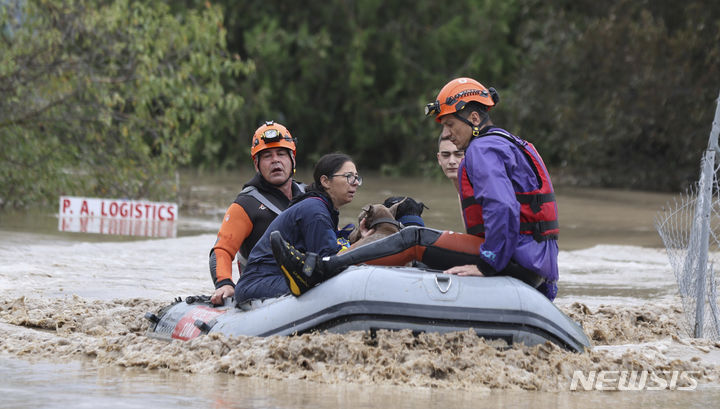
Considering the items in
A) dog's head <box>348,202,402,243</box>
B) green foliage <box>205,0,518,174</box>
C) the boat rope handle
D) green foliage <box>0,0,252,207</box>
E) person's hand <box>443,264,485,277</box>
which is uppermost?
green foliage <box>205,0,518,174</box>

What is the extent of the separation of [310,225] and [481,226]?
3.30 feet

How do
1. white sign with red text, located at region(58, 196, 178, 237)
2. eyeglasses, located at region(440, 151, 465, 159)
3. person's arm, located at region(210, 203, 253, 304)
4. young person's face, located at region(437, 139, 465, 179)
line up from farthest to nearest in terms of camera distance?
white sign with red text, located at region(58, 196, 178, 237) → eyeglasses, located at region(440, 151, 465, 159) → young person's face, located at region(437, 139, 465, 179) → person's arm, located at region(210, 203, 253, 304)

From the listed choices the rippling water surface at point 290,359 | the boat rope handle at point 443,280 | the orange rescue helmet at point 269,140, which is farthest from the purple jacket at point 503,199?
the orange rescue helmet at point 269,140

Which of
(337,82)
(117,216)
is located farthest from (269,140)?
(337,82)

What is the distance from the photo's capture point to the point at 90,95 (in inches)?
618

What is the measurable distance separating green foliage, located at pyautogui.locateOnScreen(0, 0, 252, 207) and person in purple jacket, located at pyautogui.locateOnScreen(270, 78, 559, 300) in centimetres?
957

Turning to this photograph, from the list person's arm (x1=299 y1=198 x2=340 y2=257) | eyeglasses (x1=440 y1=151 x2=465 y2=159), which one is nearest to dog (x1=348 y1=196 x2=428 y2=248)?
person's arm (x1=299 y1=198 x2=340 y2=257)

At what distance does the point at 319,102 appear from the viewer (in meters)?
33.0

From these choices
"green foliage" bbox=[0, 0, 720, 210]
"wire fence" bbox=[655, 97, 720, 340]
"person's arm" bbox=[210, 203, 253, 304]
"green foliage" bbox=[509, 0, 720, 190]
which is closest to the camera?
"wire fence" bbox=[655, 97, 720, 340]

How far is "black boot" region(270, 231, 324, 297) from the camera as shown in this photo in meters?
5.81

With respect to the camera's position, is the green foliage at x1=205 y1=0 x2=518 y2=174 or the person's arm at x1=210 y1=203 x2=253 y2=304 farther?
the green foliage at x1=205 y1=0 x2=518 y2=174

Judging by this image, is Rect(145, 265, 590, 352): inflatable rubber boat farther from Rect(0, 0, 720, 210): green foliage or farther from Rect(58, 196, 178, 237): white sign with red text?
Rect(0, 0, 720, 210): green foliage

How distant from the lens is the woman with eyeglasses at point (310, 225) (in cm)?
631

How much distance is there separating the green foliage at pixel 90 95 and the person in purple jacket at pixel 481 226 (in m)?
9.57
